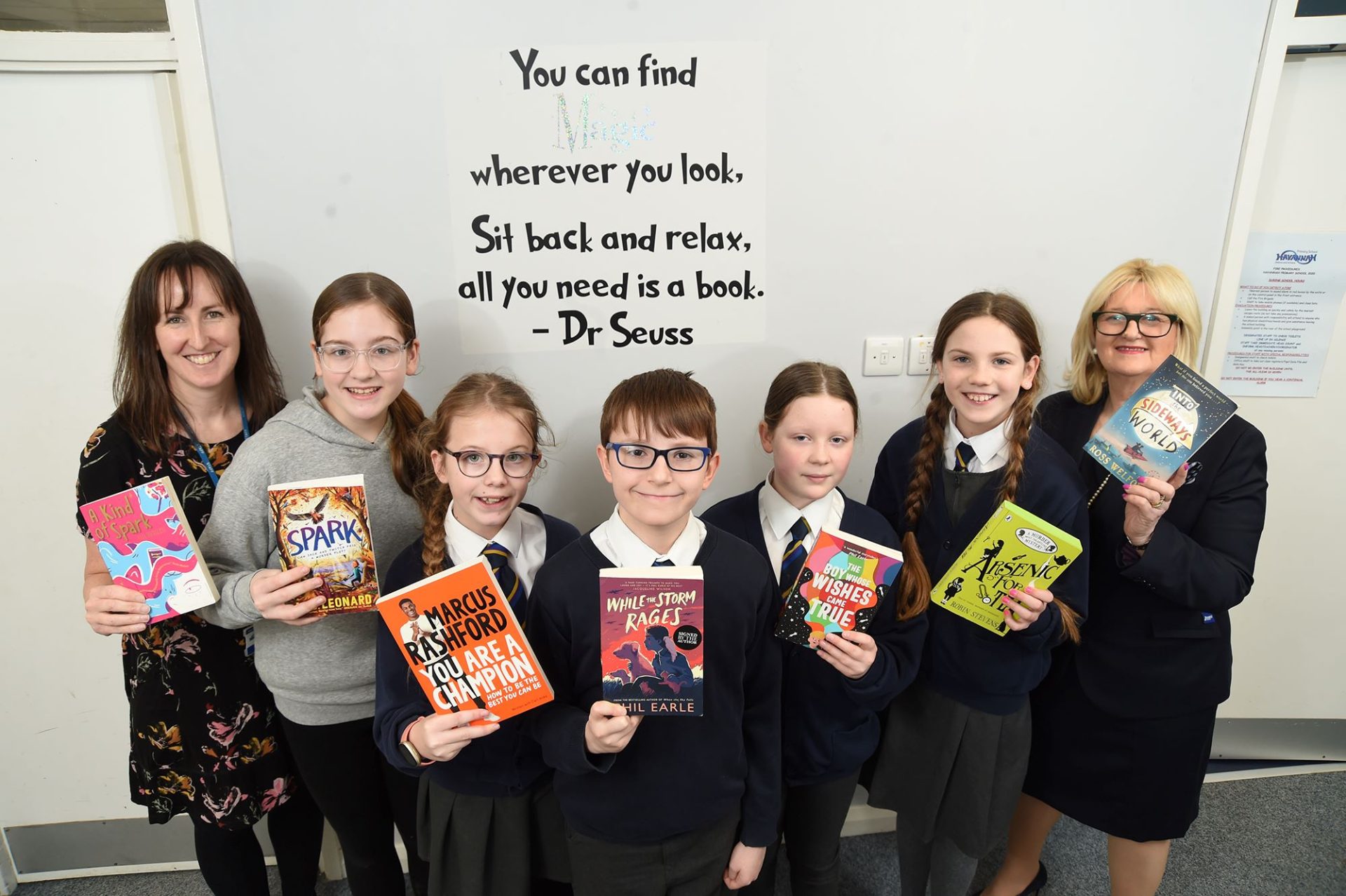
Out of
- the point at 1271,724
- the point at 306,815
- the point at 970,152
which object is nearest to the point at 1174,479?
the point at 970,152

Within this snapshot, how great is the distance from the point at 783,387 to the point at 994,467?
48 centimetres

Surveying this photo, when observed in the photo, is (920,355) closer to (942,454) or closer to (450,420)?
(942,454)

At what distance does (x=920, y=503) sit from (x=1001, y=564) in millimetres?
231

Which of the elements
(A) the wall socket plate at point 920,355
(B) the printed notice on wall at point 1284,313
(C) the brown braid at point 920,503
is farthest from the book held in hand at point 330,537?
(B) the printed notice on wall at point 1284,313

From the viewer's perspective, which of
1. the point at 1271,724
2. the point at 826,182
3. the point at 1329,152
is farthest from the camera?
the point at 1271,724

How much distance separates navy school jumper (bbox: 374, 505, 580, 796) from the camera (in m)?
1.33

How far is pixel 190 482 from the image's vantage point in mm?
1530

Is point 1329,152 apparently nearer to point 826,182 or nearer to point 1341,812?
point 826,182

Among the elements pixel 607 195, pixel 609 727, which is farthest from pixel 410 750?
pixel 607 195

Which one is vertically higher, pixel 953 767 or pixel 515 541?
pixel 515 541

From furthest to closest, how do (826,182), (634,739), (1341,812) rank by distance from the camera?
1. (1341,812)
2. (826,182)
3. (634,739)

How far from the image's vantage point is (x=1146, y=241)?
2.01 meters

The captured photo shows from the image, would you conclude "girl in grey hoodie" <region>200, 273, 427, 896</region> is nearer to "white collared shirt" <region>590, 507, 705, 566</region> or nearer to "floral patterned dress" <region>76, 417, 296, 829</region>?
"floral patterned dress" <region>76, 417, 296, 829</region>

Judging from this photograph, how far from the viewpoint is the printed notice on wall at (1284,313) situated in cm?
218
